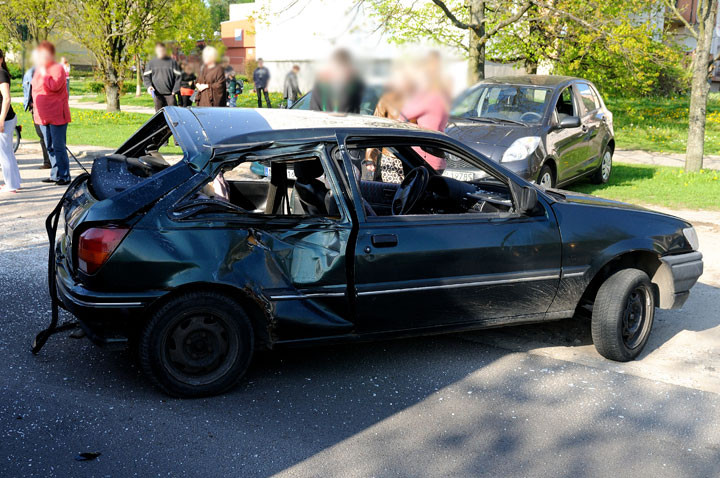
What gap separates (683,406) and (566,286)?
1.00 meters

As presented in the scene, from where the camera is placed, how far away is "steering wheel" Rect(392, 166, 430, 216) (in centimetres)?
494

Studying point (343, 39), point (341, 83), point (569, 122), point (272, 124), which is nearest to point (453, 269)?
point (272, 124)

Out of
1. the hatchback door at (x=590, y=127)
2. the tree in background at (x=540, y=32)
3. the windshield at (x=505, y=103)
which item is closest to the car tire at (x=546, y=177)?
the windshield at (x=505, y=103)

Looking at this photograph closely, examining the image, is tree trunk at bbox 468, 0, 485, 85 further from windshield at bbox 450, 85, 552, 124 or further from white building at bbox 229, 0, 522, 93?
windshield at bbox 450, 85, 552, 124

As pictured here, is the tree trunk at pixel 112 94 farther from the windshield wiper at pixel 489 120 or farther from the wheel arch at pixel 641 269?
the wheel arch at pixel 641 269

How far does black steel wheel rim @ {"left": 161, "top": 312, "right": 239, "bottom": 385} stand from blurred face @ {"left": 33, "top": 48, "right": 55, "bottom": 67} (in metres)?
7.07

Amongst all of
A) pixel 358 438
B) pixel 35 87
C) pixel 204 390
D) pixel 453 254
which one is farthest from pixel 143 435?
pixel 35 87

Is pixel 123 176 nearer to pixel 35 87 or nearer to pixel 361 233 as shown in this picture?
pixel 361 233

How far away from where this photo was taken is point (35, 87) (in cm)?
993

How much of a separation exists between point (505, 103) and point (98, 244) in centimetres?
761

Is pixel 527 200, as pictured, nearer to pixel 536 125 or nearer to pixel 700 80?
pixel 536 125

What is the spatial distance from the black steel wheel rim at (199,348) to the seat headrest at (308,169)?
1150mm

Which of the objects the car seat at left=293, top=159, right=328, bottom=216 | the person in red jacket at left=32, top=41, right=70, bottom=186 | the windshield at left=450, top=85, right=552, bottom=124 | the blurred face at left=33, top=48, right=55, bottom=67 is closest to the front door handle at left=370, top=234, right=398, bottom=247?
the car seat at left=293, top=159, right=328, bottom=216

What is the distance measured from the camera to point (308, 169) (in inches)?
189
